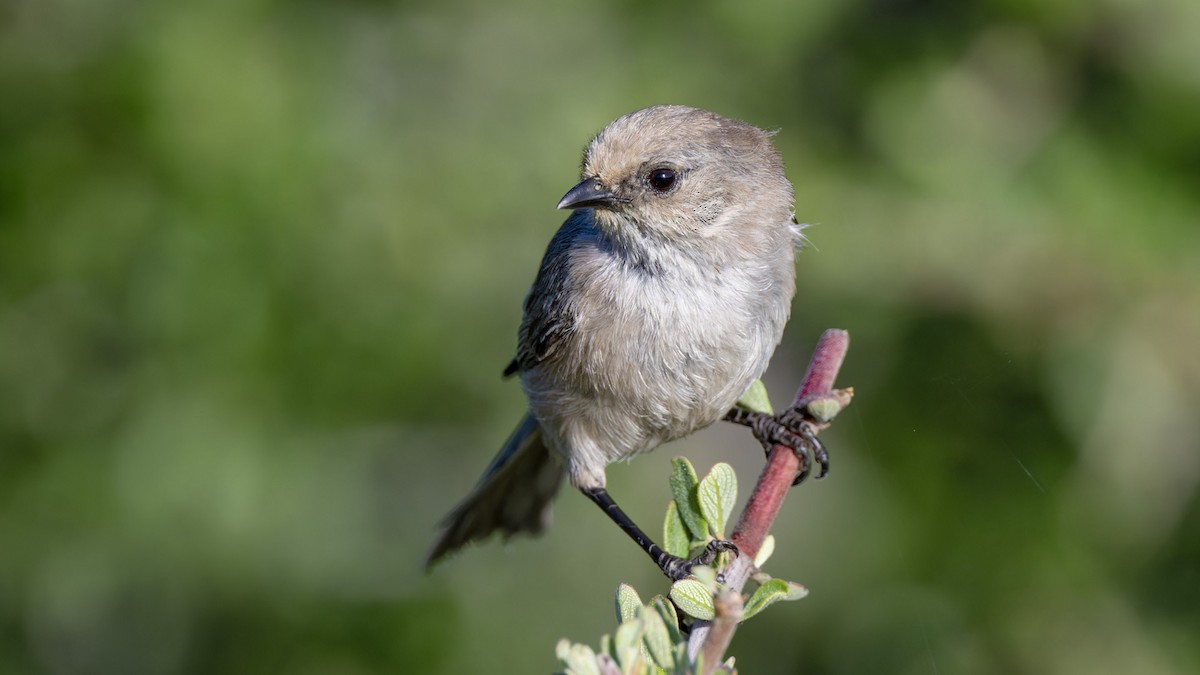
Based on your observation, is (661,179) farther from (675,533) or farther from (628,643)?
(628,643)

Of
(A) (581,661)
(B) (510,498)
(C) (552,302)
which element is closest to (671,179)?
(C) (552,302)

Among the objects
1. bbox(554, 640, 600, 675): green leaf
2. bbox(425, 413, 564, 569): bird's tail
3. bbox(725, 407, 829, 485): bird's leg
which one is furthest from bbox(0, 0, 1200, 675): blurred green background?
bbox(554, 640, 600, 675): green leaf

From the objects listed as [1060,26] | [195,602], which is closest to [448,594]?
[195,602]

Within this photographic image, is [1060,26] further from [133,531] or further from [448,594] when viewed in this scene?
[133,531]

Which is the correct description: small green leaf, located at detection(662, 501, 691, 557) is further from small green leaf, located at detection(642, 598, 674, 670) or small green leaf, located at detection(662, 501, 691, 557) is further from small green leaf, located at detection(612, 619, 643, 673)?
small green leaf, located at detection(612, 619, 643, 673)

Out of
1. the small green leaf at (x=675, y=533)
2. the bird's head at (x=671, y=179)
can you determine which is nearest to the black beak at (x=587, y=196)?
the bird's head at (x=671, y=179)
